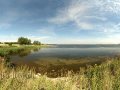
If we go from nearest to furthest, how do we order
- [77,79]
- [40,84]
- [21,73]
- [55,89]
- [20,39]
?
[55,89], [40,84], [77,79], [21,73], [20,39]

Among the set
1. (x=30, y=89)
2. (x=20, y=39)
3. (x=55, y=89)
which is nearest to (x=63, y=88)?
(x=55, y=89)

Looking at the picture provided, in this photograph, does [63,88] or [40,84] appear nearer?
[63,88]

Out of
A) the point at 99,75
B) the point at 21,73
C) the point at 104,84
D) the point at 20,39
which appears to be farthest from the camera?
the point at 20,39

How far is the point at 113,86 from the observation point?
23.9 feet

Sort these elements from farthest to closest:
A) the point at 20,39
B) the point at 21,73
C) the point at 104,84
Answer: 1. the point at 20,39
2. the point at 21,73
3. the point at 104,84

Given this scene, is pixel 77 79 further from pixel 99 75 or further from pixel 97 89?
pixel 97 89

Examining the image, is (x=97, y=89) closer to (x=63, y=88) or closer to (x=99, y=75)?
(x=63, y=88)

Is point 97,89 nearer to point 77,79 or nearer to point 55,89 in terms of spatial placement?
point 55,89

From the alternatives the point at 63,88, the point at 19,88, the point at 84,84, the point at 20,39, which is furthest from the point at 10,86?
the point at 20,39

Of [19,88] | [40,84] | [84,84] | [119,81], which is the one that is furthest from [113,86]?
[19,88]

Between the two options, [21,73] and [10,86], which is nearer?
[10,86]

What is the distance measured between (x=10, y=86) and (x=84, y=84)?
3.27 metres

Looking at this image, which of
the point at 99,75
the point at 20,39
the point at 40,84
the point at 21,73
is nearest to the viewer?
the point at 40,84

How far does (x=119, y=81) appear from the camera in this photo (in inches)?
288
